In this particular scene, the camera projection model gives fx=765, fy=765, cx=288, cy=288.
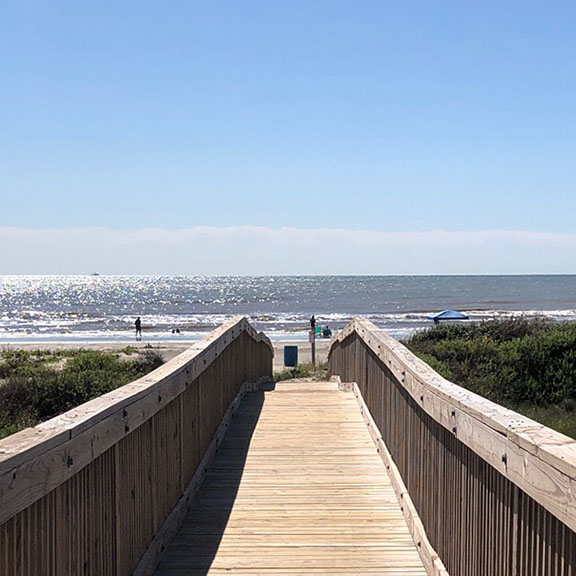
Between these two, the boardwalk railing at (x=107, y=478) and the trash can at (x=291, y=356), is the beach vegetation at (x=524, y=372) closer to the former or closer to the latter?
the boardwalk railing at (x=107, y=478)

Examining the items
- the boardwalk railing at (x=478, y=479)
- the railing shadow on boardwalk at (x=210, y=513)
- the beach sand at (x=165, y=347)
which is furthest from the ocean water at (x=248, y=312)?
the boardwalk railing at (x=478, y=479)

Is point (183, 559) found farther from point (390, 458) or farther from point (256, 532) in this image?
point (390, 458)

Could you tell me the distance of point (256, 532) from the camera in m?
5.00

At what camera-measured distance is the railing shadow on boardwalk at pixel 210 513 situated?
4469mm

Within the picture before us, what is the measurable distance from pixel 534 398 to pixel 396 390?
300 inches

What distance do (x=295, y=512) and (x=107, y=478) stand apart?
2.29m

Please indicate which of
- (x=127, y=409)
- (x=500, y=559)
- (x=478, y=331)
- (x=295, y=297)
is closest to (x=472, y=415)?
(x=500, y=559)

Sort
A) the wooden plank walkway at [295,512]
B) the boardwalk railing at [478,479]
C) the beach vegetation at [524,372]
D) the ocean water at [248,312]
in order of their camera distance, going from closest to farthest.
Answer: the boardwalk railing at [478,479] → the wooden plank walkway at [295,512] → the beach vegetation at [524,372] → the ocean water at [248,312]

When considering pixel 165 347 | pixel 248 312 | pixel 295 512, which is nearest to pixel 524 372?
pixel 295 512

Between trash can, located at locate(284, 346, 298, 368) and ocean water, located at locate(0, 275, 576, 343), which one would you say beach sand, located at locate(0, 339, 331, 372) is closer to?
trash can, located at locate(284, 346, 298, 368)

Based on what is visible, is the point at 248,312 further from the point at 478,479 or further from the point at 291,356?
the point at 478,479

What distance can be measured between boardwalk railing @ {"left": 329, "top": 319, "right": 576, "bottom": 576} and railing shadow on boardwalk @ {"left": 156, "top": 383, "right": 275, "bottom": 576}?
1.27 m

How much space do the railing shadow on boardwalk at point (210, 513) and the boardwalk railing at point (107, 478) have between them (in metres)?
0.11

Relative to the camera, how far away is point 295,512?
17.8 ft
